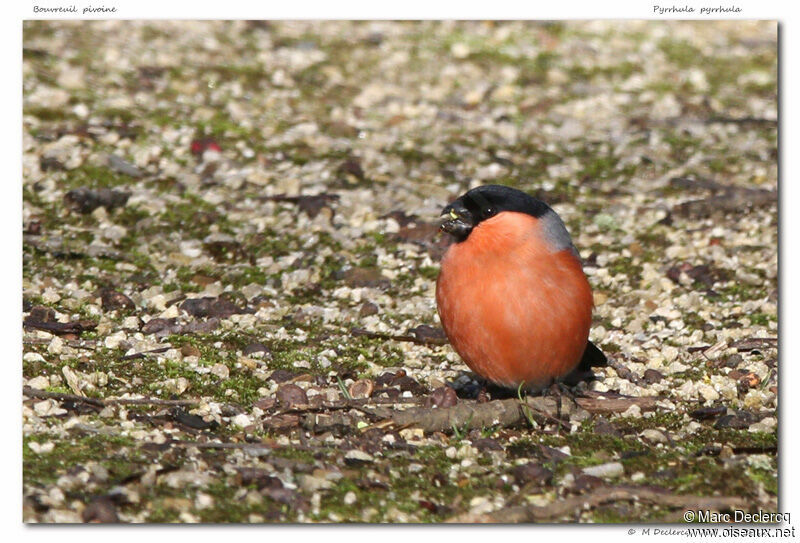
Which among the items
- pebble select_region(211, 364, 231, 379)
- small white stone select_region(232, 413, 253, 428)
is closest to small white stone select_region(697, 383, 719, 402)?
small white stone select_region(232, 413, 253, 428)

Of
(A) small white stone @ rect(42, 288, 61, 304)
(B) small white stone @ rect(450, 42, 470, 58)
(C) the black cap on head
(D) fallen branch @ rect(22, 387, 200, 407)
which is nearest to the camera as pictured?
(D) fallen branch @ rect(22, 387, 200, 407)

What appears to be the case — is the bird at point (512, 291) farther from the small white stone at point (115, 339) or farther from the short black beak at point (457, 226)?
the small white stone at point (115, 339)

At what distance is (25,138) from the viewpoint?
7.86 metres

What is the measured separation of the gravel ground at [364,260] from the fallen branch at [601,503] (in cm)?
1

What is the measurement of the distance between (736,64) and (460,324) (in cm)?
596

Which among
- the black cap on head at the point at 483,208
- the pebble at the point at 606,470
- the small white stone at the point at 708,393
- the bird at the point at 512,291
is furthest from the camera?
the small white stone at the point at 708,393

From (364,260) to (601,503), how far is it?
310 cm

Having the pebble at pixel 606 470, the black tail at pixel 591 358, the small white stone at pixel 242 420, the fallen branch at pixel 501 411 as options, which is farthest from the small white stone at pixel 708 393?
the small white stone at pixel 242 420

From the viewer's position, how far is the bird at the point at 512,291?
16.1 ft

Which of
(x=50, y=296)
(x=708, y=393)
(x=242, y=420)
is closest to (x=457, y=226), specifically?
(x=242, y=420)

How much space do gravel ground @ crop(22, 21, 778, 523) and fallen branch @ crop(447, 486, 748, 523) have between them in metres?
0.01

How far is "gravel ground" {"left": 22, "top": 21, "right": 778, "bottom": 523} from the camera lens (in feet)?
14.1

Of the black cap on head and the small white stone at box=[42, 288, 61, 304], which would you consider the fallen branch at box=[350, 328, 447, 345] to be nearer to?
the black cap on head

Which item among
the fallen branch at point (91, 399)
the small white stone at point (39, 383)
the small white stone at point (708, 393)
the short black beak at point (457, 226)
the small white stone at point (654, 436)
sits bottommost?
the small white stone at point (654, 436)
